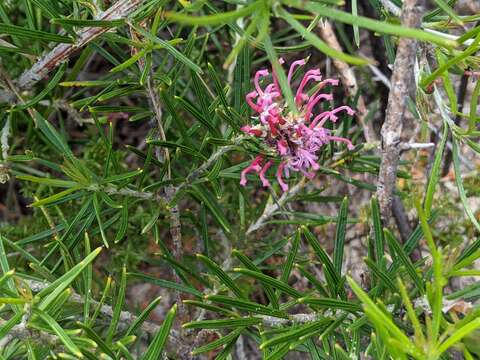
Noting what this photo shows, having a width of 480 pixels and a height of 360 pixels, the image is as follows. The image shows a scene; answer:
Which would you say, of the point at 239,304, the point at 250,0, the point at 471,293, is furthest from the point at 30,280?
the point at 471,293

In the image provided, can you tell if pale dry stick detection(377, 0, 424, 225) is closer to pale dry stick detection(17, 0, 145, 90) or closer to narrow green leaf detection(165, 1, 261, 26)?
narrow green leaf detection(165, 1, 261, 26)

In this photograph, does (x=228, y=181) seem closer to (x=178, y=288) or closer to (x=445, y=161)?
(x=178, y=288)

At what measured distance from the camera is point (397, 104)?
786mm

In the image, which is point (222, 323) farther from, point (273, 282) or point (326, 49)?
point (326, 49)

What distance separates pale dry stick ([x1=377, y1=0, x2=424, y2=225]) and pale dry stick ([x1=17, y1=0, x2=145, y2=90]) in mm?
410

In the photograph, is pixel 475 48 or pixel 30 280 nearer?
pixel 475 48

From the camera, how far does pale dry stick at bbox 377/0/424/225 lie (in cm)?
69

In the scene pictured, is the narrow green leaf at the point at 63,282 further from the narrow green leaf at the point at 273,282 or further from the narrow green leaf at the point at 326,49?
the narrow green leaf at the point at 326,49

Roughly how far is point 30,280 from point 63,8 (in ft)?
1.69

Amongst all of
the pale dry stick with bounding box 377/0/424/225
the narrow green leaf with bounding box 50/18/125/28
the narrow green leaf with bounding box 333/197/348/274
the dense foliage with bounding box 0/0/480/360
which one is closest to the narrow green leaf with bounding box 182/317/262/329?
the dense foliage with bounding box 0/0/480/360

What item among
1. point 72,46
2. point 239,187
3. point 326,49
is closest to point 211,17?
point 326,49

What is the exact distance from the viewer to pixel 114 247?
4.96ft

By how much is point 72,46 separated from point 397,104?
566 millimetres

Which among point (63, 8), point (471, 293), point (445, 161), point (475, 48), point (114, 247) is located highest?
point (475, 48)
